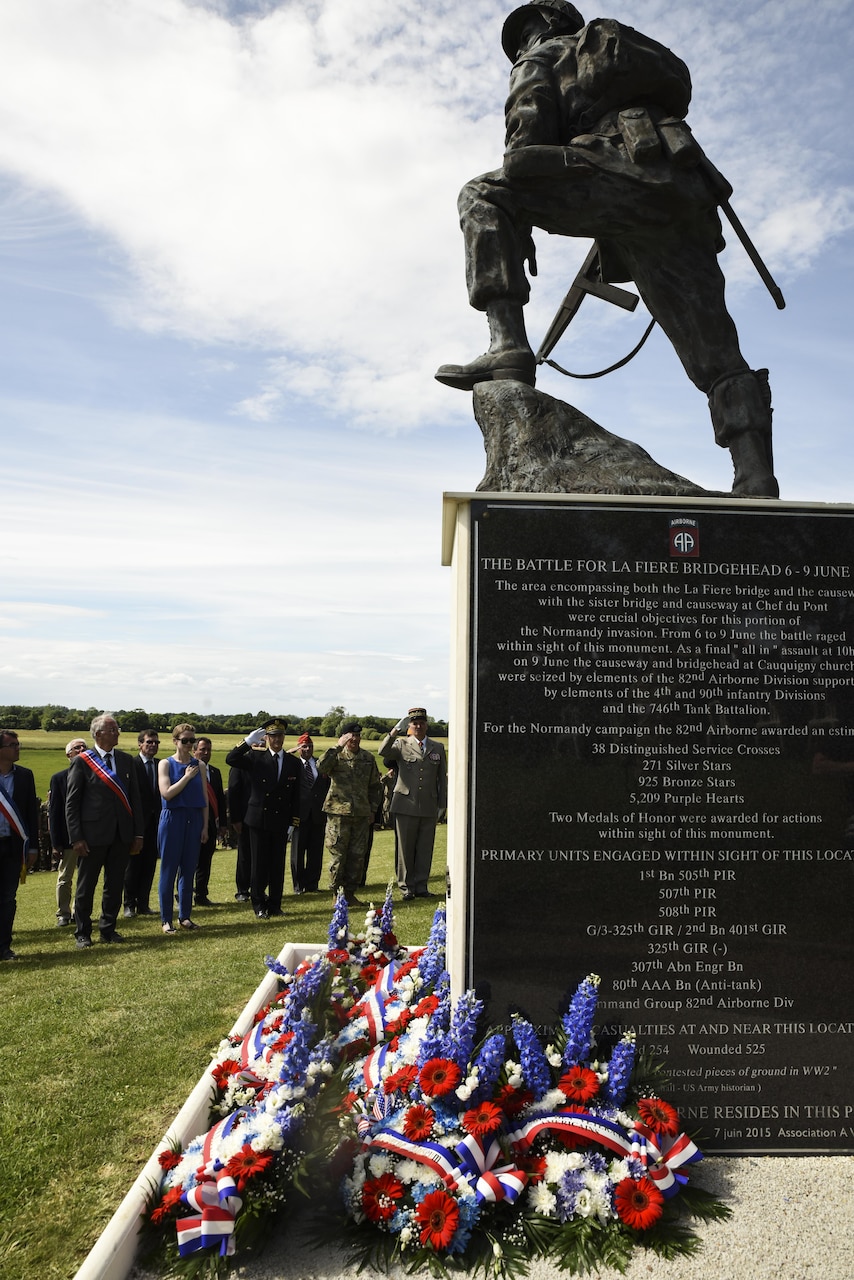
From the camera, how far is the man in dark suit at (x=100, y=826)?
740cm

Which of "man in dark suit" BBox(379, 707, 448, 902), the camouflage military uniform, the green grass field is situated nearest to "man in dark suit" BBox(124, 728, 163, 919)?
the green grass field

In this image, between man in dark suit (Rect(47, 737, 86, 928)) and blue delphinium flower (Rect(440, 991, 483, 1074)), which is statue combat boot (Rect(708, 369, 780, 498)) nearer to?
blue delphinium flower (Rect(440, 991, 483, 1074))

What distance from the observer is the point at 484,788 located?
302 cm

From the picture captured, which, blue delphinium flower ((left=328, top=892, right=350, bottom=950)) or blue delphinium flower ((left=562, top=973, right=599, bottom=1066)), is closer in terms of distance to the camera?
blue delphinium flower ((left=562, top=973, right=599, bottom=1066))

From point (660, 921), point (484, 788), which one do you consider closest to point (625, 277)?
point (484, 788)

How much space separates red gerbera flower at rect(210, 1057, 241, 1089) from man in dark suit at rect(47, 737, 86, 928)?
4972mm

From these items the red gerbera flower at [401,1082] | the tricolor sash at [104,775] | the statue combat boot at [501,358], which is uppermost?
the statue combat boot at [501,358]

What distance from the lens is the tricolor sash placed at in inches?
300

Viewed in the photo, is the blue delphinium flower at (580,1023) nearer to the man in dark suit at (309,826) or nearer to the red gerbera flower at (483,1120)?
the red gerbera flower at (483,1120)

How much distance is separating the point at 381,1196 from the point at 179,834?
5969mm

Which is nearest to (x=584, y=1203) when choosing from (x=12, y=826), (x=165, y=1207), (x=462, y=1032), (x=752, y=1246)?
(x=752, y=1246)

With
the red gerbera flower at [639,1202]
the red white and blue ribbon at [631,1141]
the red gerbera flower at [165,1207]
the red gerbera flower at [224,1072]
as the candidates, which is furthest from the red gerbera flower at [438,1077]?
the red gerbera flower at [224,1072]

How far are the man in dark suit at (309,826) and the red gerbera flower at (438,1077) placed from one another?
292 inches

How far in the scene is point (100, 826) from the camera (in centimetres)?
748
